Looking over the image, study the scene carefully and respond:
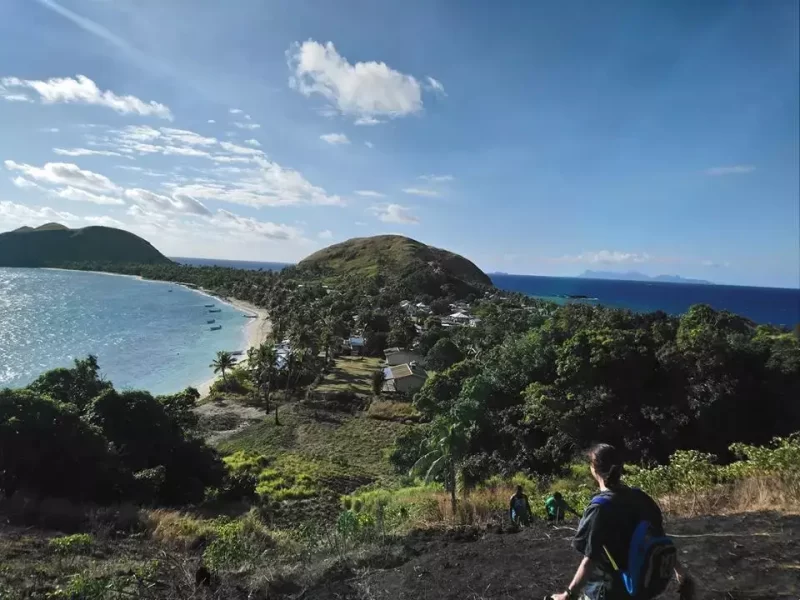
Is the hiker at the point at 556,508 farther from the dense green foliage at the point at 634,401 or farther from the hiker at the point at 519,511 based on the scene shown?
the dense green foliage at the point at 634,401

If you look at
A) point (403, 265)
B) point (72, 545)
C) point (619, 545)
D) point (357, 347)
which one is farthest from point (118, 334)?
point (619, 545)

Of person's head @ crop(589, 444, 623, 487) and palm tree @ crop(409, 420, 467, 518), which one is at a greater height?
person's head @ crop(589, 444, 623, 487)

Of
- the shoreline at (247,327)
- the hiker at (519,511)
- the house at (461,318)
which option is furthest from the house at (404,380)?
the hiker at (519,511)

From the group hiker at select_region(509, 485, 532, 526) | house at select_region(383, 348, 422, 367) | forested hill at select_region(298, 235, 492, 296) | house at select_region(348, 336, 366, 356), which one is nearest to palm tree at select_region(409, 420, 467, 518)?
hiker at select_region(509, 485, 532, 526)

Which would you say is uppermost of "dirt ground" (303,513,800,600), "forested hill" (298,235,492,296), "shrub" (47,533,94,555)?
"forested hill" (298,235,492,296)

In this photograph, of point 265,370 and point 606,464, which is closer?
point 606,464

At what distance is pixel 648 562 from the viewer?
3.01m

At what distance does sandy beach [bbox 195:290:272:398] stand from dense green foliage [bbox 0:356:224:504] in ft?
117

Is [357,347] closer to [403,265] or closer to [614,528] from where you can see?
[614,528]

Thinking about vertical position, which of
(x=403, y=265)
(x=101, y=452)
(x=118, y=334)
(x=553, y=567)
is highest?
(x=403, y=265)

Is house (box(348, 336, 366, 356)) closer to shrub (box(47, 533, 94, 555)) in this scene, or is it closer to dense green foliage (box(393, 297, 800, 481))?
dense green foliage (box(393, 297, 800, 481))

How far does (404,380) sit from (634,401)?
110 ft

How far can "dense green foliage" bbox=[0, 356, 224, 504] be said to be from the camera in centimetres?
1347

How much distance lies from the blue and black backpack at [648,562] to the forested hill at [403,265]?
12121 cm
